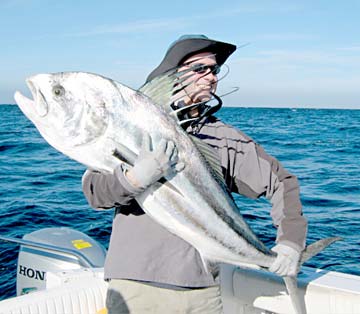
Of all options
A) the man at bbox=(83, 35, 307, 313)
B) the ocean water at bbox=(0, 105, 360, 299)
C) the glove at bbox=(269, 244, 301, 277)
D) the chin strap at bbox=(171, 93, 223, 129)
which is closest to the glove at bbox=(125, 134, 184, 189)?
the man at bbox=(83, 35, 307, 313)

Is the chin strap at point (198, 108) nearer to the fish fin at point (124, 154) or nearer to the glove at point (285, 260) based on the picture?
the fish fin at point (124, 154)

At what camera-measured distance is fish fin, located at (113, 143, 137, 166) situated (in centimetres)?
262

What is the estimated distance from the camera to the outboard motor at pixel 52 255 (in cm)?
512

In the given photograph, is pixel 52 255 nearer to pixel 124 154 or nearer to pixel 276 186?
pixel 276 186

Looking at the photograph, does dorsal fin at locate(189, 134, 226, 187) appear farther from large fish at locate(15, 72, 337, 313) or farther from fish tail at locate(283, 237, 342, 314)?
fish tail at locate(283, 237, 342, 314)

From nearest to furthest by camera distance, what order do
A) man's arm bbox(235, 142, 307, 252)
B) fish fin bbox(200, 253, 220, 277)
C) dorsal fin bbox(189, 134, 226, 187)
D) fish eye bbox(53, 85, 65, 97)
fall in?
fish eye bbox(53, 85, 65, 97)
dorsal fin bbox(189, 134, 226, 187)
fish fin bbox(200, 253, 220, 277)
man's arm bbox(235, 142, 307, 252)

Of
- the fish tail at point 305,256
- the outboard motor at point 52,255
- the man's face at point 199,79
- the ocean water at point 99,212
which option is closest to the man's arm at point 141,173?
the man's face at point 199,79

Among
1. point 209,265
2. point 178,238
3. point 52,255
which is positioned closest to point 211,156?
point 178,238

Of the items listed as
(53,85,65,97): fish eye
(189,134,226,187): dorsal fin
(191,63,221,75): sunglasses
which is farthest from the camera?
(191,63,221,75): sunglasses

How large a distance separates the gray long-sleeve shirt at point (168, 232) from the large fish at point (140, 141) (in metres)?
0.13

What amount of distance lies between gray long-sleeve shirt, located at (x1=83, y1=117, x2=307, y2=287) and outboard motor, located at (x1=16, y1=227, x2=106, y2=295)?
81.6 inches

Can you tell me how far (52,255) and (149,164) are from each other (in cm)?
308

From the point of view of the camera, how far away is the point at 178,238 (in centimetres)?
306

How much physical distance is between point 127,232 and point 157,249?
20 cm
